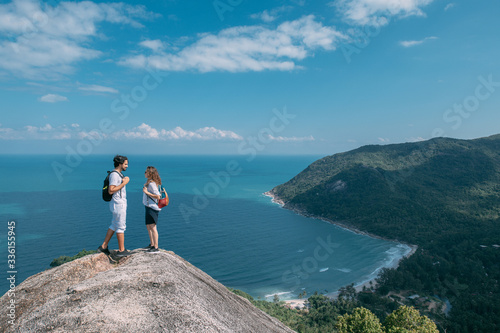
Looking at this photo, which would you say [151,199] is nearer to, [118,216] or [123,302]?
[118,216]

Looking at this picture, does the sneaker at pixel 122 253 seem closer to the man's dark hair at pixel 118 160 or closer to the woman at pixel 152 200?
the woman at pixel 152 200

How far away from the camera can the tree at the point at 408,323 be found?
22.0 metres

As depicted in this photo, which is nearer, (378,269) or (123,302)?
(123,302)

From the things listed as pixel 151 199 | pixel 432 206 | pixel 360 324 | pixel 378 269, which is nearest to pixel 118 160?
pixel 151 199

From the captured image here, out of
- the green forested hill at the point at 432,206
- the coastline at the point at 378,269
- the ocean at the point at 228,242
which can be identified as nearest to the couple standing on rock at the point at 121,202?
the coastline at the point at 378,269

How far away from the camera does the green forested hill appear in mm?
51188

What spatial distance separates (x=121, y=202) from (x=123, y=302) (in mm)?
3476

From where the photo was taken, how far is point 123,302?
209 inches

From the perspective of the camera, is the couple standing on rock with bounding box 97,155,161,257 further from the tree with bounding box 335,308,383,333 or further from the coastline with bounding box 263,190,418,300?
the coastline with bounding box 263,190,418,300

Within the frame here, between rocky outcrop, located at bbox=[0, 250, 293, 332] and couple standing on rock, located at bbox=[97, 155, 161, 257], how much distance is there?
2.45 feet

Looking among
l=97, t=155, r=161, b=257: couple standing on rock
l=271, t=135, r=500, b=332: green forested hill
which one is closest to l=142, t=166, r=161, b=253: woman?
l=97, t=155, r=161, b=257: couple standing on rock

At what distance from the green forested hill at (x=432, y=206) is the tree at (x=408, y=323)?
21576mm

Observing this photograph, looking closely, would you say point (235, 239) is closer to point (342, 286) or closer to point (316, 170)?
point (342, 286)

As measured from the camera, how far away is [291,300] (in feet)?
163
